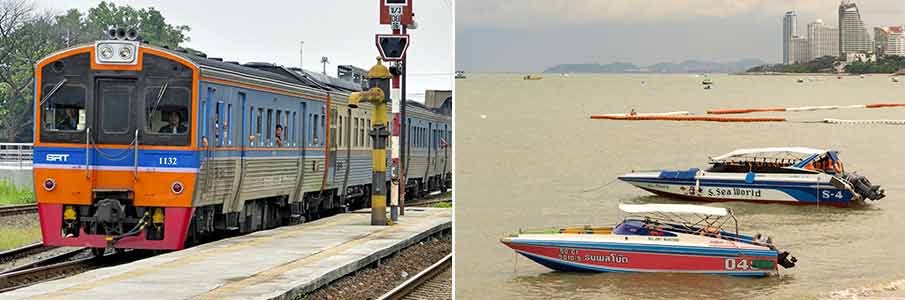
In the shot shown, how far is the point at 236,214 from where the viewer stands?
18188mm

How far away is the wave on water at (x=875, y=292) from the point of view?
1984 cm

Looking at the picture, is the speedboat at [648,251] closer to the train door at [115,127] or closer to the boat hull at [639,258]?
the boat hull at [639,258]

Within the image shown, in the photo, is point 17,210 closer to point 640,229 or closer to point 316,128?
point 316,128

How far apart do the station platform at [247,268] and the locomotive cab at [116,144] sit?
79cm

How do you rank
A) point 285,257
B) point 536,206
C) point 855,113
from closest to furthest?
point 285,257
point 536,206
point 855,113

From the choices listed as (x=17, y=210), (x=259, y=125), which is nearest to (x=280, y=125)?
(x=259, y=125)

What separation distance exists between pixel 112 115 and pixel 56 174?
964 mm

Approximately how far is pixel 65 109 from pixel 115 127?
0.66 meters

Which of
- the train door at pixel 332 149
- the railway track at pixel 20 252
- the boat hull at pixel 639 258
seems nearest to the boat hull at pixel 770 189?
the boat hull at pixel 639 258

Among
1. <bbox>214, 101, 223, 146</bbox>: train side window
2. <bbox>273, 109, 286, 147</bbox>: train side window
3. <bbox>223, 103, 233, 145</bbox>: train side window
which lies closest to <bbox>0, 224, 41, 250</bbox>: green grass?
<bbox>273, 109, 286, 147</bbox>: train side window

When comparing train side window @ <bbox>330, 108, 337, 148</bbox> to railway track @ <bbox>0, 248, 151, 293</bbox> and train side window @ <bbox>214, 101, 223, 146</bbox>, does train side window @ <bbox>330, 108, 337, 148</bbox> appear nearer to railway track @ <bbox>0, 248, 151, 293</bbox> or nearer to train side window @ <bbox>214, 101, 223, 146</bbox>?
railway track @ <bbox>0, 248, 151, 293</bbox>

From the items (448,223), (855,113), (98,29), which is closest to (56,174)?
(448,223)

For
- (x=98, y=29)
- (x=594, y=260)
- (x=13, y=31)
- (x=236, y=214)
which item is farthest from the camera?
(x=98, y=29)

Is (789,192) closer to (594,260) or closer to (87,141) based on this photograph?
(594,260)
